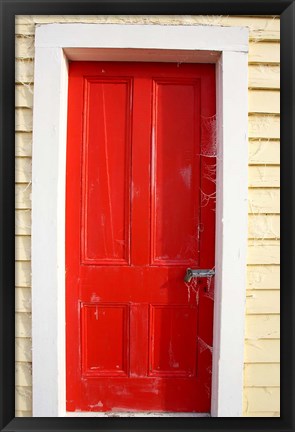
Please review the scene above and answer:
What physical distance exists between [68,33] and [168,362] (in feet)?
7.03

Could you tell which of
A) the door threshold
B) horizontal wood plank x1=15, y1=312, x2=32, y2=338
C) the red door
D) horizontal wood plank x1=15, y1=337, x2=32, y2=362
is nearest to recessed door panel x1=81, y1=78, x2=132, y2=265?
the red door

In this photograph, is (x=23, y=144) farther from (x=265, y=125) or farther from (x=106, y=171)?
(x=265, y=125)

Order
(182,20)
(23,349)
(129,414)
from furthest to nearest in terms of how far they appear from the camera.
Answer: (129,414) < (23,349) < (182,20)

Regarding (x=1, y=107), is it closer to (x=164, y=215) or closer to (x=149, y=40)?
(x=149, y=40)

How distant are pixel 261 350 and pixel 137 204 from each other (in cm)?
119

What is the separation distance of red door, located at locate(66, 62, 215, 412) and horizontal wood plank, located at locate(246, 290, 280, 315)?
9.8 inches

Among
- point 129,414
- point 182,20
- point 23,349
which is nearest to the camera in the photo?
point 182,20

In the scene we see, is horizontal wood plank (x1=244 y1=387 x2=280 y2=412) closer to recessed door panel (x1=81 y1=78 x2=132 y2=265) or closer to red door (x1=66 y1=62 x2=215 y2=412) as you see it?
red door (x1=66 y1=62 x2=215 y2=412)

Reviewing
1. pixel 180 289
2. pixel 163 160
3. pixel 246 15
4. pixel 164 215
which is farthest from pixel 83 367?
pixel 246 15

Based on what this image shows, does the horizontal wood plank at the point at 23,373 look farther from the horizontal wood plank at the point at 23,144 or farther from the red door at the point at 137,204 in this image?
Result: the horizontal wood plank at the point at 23,144

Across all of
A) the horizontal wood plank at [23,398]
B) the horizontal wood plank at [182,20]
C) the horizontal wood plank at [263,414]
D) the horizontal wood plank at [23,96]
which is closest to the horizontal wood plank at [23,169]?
the horizontal wood plank at [23,96]

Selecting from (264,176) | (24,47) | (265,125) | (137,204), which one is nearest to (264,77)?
(265,125)

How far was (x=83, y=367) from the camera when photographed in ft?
8.18

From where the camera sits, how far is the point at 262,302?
2.36 metres
